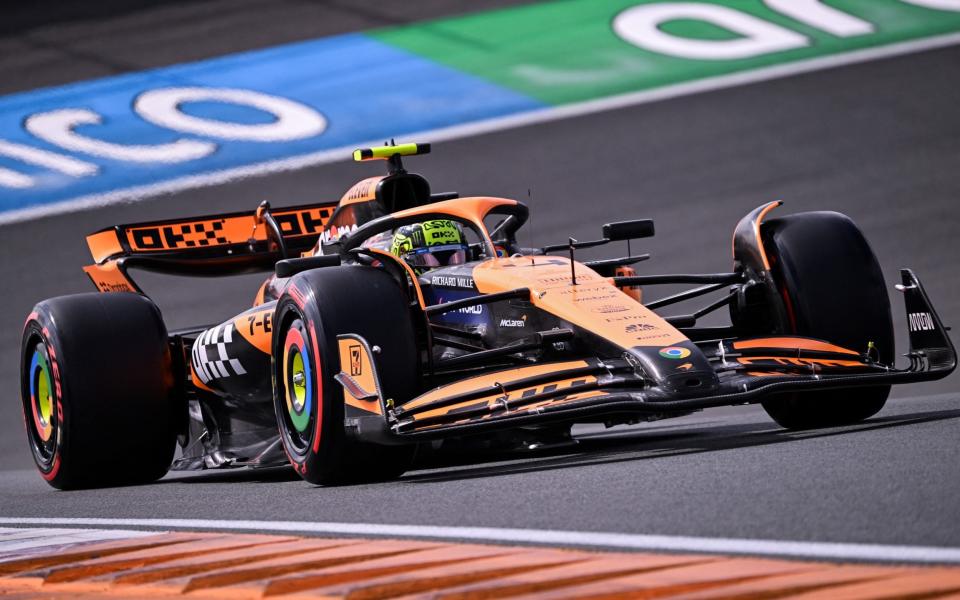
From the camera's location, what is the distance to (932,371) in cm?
644

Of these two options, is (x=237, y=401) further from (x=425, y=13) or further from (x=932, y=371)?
(x=425, y=13)

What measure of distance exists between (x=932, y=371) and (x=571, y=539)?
301 cm

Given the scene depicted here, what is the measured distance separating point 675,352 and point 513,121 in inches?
417

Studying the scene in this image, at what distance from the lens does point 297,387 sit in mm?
6547

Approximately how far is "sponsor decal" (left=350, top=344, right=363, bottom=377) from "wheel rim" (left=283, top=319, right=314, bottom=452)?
29 centimetres

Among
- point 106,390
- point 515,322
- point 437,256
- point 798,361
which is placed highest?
point 437,256

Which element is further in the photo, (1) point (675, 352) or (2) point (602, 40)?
(2) point (602, 40)

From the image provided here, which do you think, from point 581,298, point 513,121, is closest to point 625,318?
point 581,298

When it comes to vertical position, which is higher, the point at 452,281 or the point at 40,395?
the point at 452,281

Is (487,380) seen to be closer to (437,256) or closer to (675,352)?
(675,352)

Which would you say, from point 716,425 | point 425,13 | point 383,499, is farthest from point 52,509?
point 425,13

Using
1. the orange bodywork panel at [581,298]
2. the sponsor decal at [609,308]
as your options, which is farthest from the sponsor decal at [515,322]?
the sponsor decal at [609,308]

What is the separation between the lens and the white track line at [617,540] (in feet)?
11.1

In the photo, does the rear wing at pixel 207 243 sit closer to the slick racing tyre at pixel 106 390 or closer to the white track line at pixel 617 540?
the slick racing tyre at pixel 106 390
